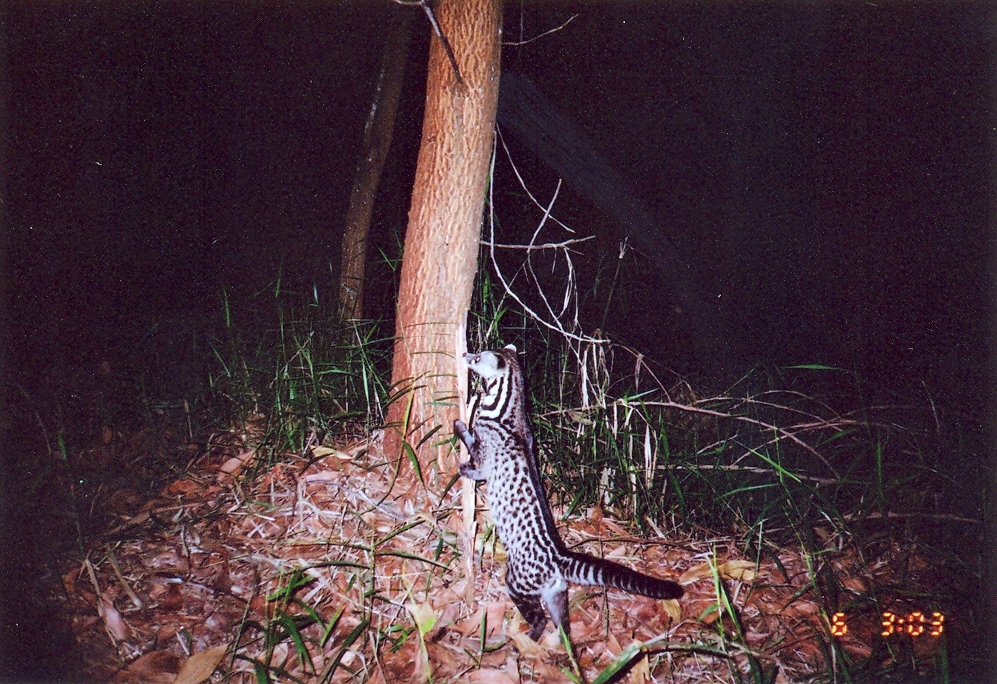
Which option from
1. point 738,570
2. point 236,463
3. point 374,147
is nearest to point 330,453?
point 236,463

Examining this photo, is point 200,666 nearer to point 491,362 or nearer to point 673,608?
point 491,362

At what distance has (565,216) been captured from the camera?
606cm

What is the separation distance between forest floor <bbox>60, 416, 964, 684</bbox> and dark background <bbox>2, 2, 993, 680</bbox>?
120cm

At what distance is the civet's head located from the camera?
2.55 m

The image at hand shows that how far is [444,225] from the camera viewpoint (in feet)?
9.09

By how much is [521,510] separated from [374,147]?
11.7 ft

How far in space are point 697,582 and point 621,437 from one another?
2.69 ft

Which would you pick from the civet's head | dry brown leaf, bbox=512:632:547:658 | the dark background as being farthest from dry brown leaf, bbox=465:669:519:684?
the dark background

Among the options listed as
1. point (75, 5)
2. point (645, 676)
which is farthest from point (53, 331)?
point (645, 676)

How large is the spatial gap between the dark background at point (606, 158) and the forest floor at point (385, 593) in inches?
47.1

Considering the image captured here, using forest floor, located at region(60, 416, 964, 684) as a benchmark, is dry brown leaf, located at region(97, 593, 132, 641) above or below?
below

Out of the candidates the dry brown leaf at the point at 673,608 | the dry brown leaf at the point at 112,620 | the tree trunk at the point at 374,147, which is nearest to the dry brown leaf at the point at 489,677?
the dry brown leaf at the point at 673,608

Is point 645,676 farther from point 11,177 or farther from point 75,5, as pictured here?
point 75,5

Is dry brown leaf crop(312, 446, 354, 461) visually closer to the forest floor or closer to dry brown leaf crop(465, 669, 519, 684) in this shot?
the forest floor
